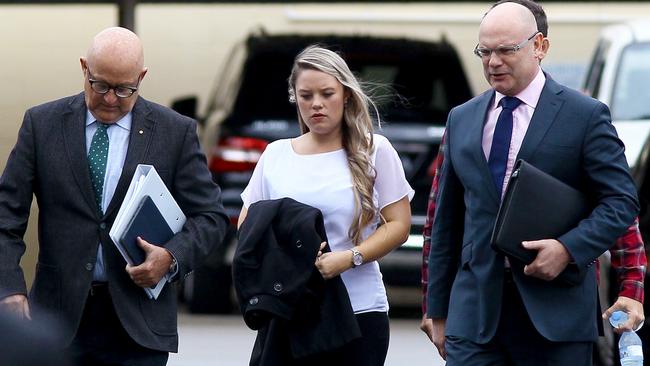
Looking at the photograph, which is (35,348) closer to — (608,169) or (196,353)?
(608,169)

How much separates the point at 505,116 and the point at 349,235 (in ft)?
2.30

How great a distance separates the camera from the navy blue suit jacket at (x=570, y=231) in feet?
15.7

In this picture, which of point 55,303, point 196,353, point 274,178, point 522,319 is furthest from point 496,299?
point 196,353

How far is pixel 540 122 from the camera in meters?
4.84

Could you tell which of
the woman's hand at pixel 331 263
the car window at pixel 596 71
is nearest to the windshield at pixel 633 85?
the car window at pixel 596 71

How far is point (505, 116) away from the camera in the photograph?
4.92 meters

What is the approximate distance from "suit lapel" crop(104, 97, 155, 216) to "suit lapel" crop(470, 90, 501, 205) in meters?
1.02

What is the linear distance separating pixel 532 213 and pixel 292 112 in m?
6.00

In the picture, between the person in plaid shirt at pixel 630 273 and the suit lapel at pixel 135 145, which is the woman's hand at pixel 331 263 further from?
the person in plaid shirt at pixel 630 273

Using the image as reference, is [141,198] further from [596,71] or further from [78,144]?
[596,71]

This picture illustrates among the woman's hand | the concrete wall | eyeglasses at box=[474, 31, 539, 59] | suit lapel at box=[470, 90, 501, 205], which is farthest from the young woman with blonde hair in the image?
the concrete wall

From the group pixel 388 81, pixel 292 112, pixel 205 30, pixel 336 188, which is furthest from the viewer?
pixel 205 30

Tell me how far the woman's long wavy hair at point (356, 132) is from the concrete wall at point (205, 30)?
18.2 ft

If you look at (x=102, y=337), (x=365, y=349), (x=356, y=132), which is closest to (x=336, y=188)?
(x=356, y=132)
